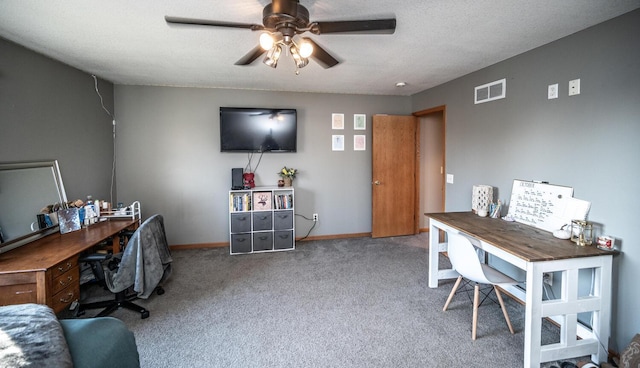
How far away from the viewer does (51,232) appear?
283 centimetres

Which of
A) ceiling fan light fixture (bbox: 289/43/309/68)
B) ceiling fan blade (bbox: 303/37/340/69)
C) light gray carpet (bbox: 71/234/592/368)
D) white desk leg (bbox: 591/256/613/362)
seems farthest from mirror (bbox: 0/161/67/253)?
white desk leg (bbox: 591/256/613/362)


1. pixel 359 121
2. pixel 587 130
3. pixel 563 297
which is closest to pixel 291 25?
pixel 587 130

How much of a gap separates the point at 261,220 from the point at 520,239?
310 cm

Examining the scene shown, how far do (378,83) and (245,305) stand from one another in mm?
3255

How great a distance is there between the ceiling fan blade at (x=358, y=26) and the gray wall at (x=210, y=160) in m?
2.82

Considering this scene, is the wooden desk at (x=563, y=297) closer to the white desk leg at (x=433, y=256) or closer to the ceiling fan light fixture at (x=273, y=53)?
the white desk leg at (x=433, y=256)

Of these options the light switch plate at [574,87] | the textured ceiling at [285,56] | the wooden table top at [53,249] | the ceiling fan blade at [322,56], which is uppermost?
the textured ceiling at [285,56]

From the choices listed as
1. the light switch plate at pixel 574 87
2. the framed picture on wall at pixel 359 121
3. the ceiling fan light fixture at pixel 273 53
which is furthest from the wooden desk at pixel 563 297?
the framed picture on wall at pixel 359 121

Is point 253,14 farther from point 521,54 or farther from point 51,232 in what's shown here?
point 51,232

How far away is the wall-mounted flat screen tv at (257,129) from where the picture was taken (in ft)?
14.0

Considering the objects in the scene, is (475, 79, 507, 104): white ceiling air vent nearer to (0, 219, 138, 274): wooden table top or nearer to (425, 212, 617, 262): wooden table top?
(425, 212, 617, 262): wooden table top

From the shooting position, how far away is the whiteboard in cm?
233

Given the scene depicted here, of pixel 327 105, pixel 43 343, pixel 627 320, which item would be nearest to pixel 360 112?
pixel 327 105

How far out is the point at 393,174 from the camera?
489 centimetres
